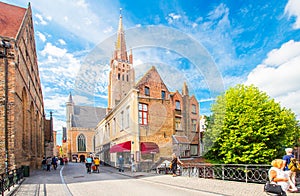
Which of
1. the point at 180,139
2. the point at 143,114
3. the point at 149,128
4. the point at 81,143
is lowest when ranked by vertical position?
the point at 81,143

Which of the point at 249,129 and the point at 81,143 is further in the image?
the point at 81,143

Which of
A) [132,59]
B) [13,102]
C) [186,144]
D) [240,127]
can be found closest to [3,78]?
[13,102]

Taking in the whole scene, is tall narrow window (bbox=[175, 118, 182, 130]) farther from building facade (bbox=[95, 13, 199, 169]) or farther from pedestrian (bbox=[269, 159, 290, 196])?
pedestrian (bbox=[269, 159, 290, 196])

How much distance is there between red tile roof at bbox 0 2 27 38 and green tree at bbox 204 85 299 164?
1704cm

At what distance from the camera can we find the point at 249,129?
65.9 feet

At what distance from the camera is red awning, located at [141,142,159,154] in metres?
19.6

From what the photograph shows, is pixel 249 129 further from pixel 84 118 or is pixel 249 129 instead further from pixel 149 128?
pixel 84 118

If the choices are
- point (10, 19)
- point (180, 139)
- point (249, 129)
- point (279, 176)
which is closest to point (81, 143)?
point (10, 19)

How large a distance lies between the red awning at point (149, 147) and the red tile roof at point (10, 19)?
13075mm

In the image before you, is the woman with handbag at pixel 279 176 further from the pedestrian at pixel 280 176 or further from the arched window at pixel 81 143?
the arched window at pixel 81 143

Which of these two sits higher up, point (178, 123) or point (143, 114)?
point (143, 114)

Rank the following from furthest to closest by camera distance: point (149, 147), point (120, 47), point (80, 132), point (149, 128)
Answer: point (80, 132) → point (149, 147) → point (149, 128) → point (120, 47)

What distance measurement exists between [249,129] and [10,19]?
22361mm

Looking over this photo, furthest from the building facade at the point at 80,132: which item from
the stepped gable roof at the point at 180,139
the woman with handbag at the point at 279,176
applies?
the woman with handbag at the point at 279,176
